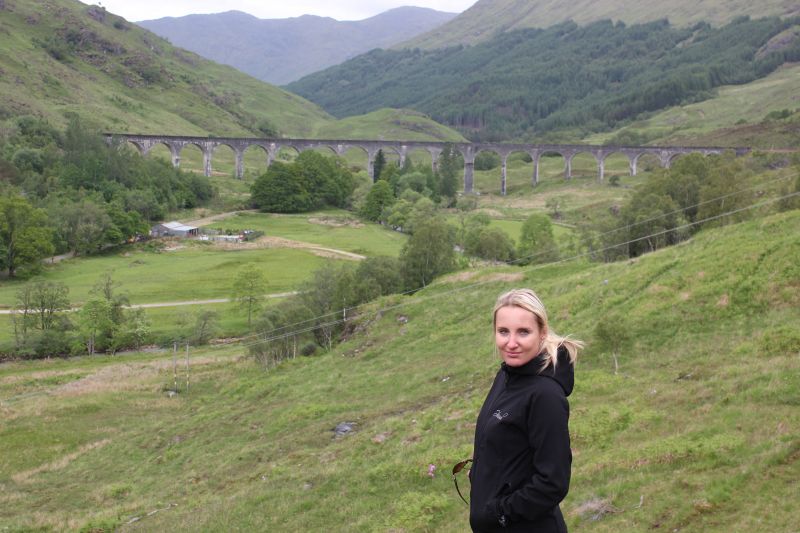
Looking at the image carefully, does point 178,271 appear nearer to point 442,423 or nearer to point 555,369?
point 442,423

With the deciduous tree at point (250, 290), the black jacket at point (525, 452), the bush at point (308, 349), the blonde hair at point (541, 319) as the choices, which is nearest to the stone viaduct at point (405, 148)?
the deciduous tree at point (250, 290)

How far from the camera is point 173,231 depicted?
99500 millimetres

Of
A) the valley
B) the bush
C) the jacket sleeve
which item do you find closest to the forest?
the valley

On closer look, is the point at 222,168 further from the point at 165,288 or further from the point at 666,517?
the point at 666,517

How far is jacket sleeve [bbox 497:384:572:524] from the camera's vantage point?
510cm

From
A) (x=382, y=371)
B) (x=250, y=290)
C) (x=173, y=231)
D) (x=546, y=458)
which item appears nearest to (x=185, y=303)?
(x=250, y=290)

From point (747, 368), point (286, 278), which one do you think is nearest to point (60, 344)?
point (286, 278)

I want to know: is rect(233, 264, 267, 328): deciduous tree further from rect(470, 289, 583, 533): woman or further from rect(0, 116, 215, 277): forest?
rect(470, 289, 583, 533): woman

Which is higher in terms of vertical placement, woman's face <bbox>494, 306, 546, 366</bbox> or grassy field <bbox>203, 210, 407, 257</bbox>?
woman's face <bbox>494, 306, 546, 366</bbox>

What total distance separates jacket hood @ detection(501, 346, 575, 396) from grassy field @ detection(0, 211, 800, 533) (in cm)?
657

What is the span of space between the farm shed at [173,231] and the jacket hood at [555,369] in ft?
321

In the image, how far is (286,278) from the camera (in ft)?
241

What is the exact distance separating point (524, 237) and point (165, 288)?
37803mm

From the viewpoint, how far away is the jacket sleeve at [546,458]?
16.7 ft
